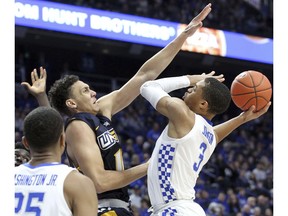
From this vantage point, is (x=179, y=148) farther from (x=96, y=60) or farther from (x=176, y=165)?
(x=96, y=60)

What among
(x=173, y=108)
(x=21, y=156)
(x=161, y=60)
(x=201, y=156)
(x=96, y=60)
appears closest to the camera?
(x=173, y=108)

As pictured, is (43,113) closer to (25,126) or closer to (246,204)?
(25,126)

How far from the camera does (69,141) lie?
13.4ft

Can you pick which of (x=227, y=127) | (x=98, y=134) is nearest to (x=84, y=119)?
(x=98, y=134)

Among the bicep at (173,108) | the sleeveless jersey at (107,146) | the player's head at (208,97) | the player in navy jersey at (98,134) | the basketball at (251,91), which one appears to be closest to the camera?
the bicep at (173,108)

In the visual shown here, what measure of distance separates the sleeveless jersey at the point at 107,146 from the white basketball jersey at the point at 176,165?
1.11 feet

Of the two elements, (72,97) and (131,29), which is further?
(131,29)

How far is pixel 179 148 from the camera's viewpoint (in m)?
3.91

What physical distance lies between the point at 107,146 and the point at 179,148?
55 cm

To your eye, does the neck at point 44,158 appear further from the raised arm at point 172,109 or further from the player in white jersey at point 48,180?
the raised arm at point 172,109

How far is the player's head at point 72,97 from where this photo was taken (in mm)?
4391

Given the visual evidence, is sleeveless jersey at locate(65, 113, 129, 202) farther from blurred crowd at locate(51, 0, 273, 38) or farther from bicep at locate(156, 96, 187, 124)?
blurred crowd at locate(51, 0, 273, 38)

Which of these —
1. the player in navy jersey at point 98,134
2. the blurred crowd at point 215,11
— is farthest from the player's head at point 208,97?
the blurred crowd at point 215,11
